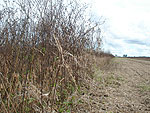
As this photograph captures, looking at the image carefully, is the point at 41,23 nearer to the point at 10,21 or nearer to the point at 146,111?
the point at 10,21

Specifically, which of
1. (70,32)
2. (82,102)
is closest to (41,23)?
(70,32)

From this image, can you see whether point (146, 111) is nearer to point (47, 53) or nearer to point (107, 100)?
point (107, 100)

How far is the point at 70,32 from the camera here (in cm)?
289

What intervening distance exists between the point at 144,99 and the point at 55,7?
10.2ft

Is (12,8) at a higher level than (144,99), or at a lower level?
higher

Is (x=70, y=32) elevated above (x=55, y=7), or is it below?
below

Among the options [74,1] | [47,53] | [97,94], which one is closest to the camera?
[47,53]

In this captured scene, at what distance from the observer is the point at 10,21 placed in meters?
2.96

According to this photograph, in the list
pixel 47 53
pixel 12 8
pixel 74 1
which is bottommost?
pixel 47 53

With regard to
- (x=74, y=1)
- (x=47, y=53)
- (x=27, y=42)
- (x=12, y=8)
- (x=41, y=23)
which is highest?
(x=74, y=1)

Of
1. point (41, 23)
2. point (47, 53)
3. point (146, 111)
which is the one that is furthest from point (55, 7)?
point (146, 111)

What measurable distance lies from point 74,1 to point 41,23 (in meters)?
0.99

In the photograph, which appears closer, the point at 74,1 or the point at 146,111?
the point at 146,111

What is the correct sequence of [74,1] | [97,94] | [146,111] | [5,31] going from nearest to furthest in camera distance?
[5,31] → [146,111] → [74,1] → [97,94]
